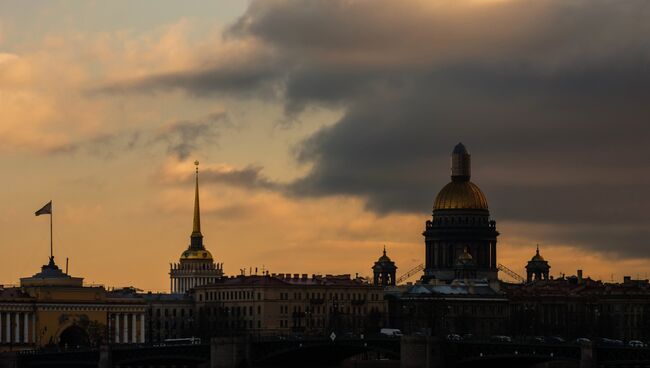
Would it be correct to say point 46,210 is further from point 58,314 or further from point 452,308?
point 452,308

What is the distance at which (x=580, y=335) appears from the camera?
176500 millimetres

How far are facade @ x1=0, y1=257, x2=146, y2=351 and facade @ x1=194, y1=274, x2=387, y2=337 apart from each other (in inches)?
577

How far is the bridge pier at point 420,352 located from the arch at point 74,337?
38.2 meters

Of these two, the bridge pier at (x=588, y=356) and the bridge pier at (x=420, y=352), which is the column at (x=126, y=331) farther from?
the bridge pier at (x=588, y=356)

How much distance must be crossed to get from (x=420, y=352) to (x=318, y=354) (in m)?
10.8

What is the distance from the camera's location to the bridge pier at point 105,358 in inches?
4828

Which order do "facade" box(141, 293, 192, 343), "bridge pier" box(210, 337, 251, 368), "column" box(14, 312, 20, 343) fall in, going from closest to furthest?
"bridge pier" box(210, 337, 251, 368) < "column" box(14, 312, 20, 343) < "facade" box(141, 293, 192, 343)

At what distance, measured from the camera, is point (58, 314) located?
493 ft

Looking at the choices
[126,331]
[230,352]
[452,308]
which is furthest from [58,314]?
[452,308]

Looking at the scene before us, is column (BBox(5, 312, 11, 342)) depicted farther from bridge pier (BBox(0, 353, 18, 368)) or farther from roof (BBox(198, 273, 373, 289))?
roof (BBox(198, 273, 373, 289))

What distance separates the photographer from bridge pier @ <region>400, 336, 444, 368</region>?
116m

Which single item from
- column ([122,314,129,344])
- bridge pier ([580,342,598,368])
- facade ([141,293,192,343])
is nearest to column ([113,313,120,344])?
column ([122,314,129,344])

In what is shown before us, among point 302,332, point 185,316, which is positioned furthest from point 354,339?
point 185,316

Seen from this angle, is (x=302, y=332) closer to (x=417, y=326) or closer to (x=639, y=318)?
(x=417, y=326)
